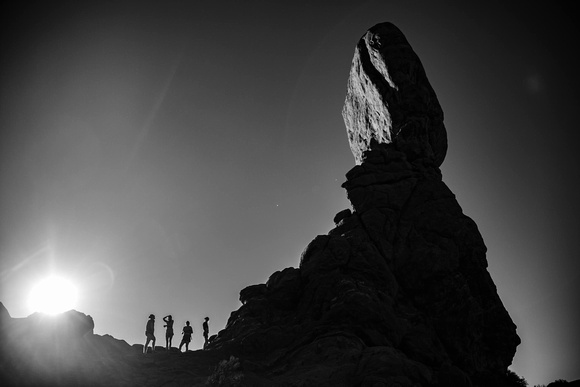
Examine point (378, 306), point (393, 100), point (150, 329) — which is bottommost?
point (378, 306)

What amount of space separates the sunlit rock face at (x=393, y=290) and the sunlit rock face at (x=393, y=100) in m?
0.21

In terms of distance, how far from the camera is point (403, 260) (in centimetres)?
4847

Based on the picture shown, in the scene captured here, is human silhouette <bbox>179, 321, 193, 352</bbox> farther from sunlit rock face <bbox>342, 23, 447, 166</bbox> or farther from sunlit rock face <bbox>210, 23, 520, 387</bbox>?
sunlit rock face <bbox>342, 23, 447, 166</bbox>

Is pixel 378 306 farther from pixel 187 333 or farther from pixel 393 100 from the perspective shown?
pixel 393 100

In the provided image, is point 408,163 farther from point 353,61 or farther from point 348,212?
point 353,61

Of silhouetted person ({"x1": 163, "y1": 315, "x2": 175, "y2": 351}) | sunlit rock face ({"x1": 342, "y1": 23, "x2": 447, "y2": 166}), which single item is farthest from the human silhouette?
sunlit rock face ({"x1": 342, "y1": 23, "x2": 447, "y2": 166})

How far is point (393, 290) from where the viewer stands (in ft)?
147

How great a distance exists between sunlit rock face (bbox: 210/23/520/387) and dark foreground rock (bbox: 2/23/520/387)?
0.44ft

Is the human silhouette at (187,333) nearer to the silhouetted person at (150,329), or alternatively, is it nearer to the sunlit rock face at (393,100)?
the silhouetted person at (150,329)

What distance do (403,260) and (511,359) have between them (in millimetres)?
15538

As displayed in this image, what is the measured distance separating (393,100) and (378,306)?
119ft

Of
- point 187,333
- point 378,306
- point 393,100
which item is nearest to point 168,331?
point 187,333

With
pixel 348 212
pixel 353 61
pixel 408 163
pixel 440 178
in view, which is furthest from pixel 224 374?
pixel 353 61

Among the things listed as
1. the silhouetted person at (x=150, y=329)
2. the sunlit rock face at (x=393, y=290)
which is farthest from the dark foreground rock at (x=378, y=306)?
the silhouetted person at (x=150, y=329)
